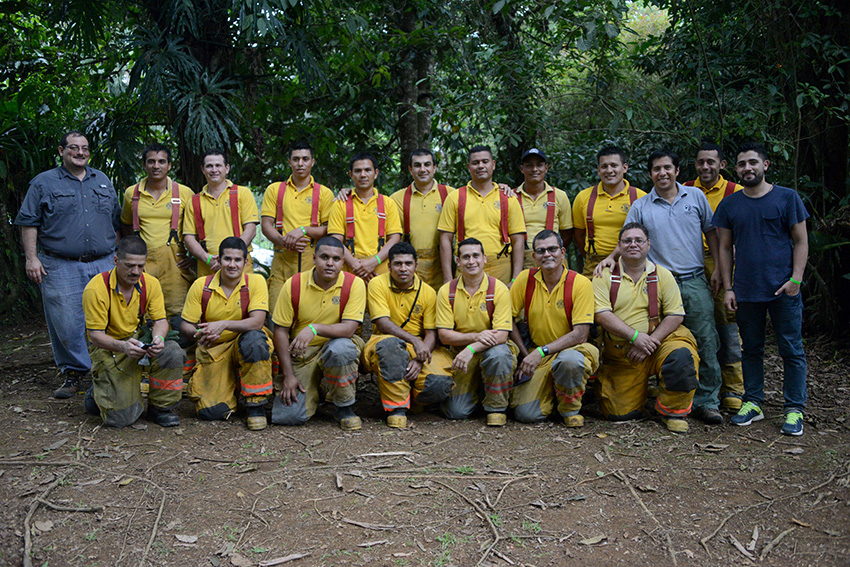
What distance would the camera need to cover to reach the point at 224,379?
16.6 ft

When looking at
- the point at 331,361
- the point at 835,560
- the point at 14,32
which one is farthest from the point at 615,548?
the point at 14,32

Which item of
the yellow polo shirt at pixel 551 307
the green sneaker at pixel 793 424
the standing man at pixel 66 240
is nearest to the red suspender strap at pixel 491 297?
the yellow polo shirt at pixel 551 307

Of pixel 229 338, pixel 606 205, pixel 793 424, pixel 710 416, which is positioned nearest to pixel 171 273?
pixel 229 338

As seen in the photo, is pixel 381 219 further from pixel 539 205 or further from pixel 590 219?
pixel 590 219

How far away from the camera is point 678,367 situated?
185 inches

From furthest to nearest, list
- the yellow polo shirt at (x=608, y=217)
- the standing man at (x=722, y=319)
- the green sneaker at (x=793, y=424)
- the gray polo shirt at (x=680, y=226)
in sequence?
the yellow polo shirt at (x=608, y=217)
the standing man at (x=722, y=319)
the gray polo shirt at (x=680, y=226)
the green sneaker at (x=793, y=424)

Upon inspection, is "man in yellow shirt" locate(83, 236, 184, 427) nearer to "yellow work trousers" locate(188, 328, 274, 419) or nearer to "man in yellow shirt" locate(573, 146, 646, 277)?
"yellow work trousers" locate(188, 328, 274, 419)

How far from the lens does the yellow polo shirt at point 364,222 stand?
5.67 m

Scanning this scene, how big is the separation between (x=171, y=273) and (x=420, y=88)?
3746 millimetres

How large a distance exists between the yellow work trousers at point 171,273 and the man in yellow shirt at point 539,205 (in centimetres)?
273

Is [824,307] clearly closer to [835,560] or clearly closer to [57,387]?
[835,560]

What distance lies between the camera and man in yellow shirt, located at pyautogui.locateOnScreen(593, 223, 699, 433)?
15.6 feet

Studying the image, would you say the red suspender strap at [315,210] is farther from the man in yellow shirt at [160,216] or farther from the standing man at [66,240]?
the standing man at [66,240]

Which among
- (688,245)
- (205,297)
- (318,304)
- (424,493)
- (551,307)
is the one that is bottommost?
(424,493)
